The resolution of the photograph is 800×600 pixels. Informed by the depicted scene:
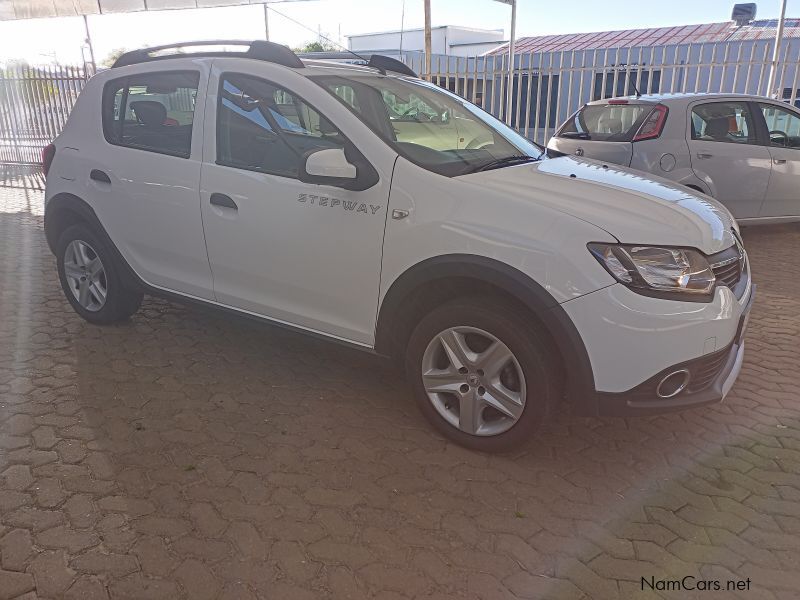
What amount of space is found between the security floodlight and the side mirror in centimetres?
2207

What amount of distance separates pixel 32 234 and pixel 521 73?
28.8ft

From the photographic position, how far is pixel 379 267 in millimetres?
3125

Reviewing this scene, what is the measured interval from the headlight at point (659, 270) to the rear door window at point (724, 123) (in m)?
4.93

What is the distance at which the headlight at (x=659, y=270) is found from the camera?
262cm

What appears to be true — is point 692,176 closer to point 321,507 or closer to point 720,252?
point 720,252

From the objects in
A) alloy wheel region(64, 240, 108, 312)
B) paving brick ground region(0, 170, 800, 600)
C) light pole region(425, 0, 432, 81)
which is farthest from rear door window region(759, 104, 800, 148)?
alloy wheel region(64, 240, 108, 312)

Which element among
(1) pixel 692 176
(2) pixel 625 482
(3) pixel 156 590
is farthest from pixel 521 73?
(3) pixel 156 590

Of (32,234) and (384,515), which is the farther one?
(32,234)

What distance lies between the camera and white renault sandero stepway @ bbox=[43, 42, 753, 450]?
2680 mm

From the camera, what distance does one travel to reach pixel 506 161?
11.3 ft

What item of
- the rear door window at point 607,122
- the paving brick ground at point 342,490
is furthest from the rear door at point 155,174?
the rear door window at point 607,122

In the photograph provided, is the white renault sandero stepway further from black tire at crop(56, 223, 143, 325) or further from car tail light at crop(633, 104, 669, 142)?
car tail light at crop(633, 104, 669, 142)

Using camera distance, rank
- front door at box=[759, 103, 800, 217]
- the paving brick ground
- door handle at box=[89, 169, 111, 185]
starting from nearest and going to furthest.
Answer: the paving brick ground, door handle at box=[89, 169, 111, 185], front door at box=[759, 103, 800, 217]

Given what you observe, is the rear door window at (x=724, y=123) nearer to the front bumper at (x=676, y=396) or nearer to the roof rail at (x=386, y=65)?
the roof rail at (x=386, y=65)
